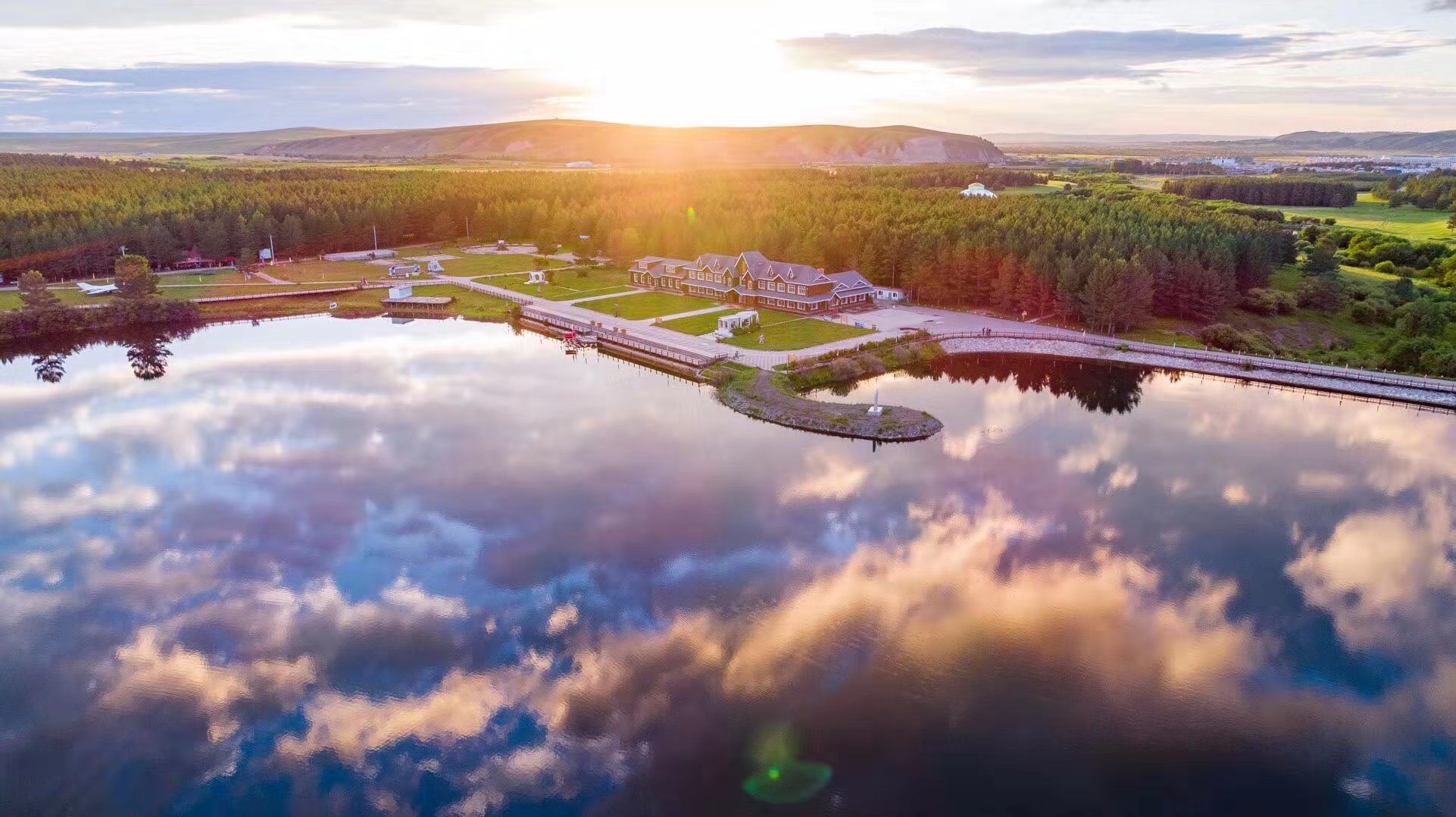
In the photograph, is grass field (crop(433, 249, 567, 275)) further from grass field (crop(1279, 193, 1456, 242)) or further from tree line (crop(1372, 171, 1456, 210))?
tree line (crop(1372, 171, 1456, 210))

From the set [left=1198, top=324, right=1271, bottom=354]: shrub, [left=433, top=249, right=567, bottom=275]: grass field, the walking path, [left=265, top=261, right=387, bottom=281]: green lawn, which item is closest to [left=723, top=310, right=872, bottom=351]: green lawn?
the walking path

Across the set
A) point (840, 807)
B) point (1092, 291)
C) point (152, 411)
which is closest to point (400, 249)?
point (152, 411)

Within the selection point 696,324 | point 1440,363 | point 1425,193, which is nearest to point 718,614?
point 696,324

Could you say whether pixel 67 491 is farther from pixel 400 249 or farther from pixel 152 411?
pixel 400 249

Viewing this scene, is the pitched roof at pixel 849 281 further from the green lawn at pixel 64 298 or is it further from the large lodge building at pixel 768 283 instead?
the green lawn at pixel 64 298

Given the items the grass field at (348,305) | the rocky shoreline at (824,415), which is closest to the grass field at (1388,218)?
the rocky shoreline at (824,415)

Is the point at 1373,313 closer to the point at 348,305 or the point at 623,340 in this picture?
the point at 623,340
